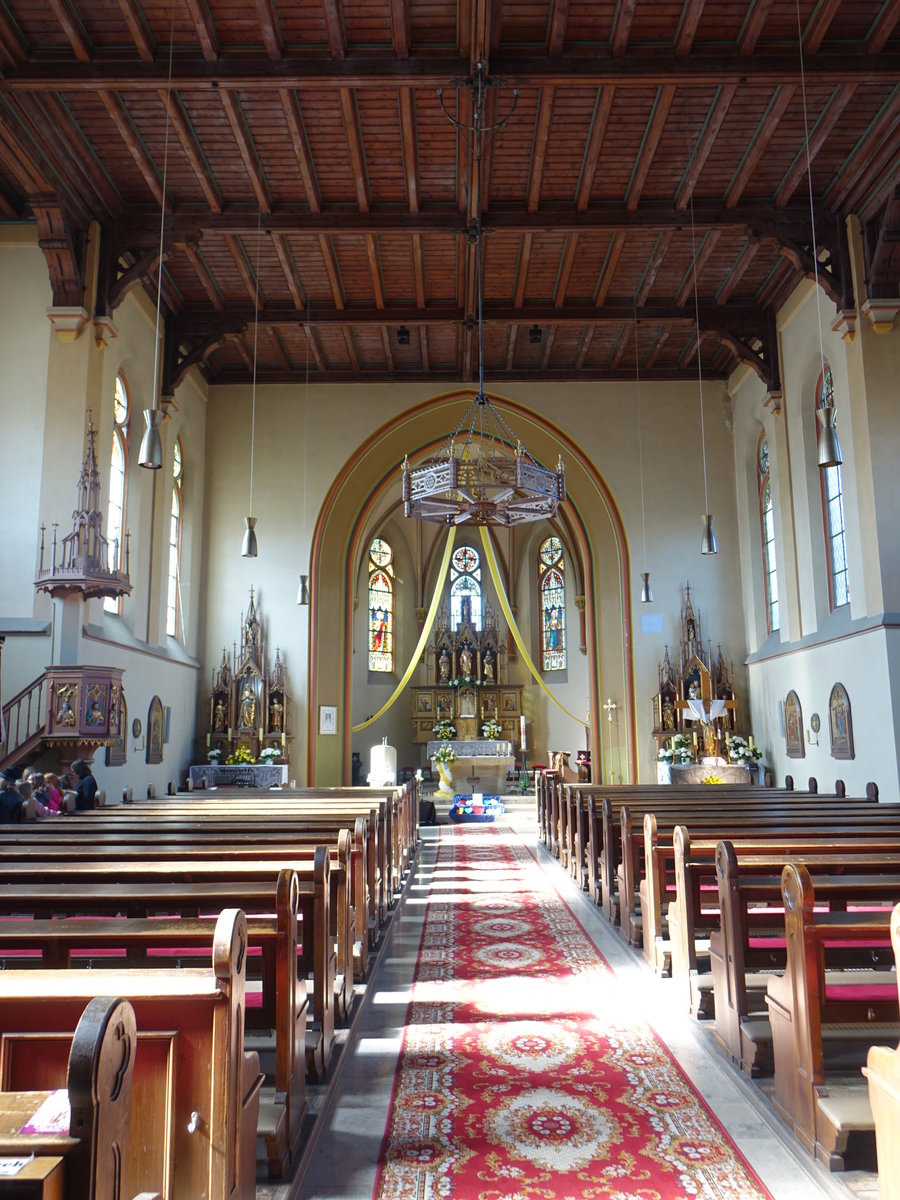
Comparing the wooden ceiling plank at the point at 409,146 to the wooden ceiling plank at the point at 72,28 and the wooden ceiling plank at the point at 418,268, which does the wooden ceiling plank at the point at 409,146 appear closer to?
the wooden ceiling plank at the point at 418,268

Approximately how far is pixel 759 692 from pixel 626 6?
32.5 ft

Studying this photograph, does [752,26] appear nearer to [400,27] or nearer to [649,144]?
[649,144]

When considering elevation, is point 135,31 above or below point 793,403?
above

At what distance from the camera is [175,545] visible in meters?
14.6

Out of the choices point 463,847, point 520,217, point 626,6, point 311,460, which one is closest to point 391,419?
point 311,460

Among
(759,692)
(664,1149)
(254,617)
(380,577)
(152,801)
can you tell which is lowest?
(664,1149)

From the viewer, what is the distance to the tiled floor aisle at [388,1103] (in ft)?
9.26

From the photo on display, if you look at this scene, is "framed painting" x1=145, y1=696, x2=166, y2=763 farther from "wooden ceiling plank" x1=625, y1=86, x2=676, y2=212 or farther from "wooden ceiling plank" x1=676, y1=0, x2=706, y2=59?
"wooden ceiling plank" x1=676, y1=0, x2=706, y2=59

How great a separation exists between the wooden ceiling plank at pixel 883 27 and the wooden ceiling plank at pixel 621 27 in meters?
2.14

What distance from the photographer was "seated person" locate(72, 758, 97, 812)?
8438 millimetres

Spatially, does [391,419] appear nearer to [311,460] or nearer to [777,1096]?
[311,460]

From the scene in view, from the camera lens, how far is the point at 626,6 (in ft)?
25.5

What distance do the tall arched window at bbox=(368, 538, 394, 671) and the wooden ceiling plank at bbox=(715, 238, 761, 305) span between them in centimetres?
1101

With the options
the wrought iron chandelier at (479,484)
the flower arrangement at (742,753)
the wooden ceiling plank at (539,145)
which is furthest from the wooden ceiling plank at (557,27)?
the flower arrangement at (742,753)
